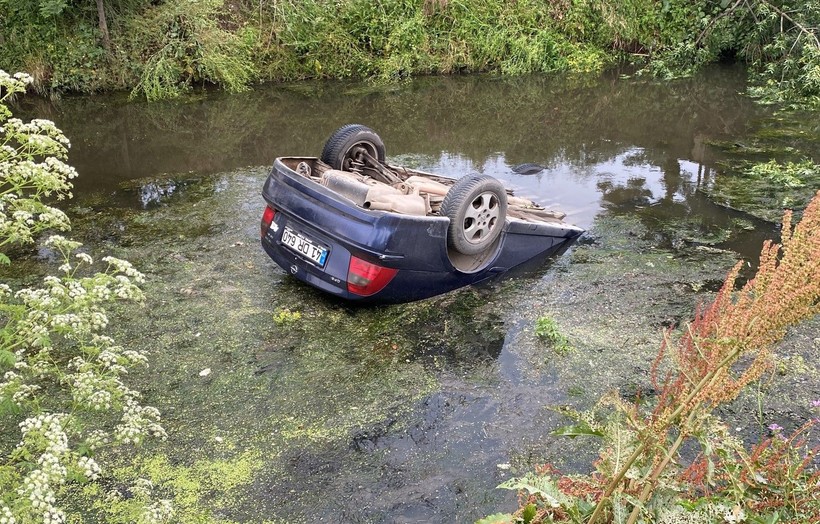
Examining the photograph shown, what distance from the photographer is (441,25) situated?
1338 centimetres

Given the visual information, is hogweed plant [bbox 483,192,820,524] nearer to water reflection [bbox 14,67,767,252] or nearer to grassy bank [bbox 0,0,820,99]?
water reflection [bbox 14,67,767,252]

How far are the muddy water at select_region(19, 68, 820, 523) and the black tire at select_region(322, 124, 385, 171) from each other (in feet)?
3.52

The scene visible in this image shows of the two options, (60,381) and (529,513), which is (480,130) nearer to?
(60,381)

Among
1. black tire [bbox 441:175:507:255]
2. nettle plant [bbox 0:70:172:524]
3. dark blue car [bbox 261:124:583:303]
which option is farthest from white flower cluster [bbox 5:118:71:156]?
black tire [bbox 441:175:507:255]

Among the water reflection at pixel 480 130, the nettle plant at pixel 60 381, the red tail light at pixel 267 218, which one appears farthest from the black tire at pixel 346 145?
the nettle plant at pixel 60 381

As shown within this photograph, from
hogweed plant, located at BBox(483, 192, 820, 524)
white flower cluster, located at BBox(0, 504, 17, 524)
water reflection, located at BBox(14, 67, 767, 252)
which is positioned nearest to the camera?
hogweed plant, located at BBox(483, 192, 820, 524)

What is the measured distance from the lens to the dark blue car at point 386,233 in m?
4.42

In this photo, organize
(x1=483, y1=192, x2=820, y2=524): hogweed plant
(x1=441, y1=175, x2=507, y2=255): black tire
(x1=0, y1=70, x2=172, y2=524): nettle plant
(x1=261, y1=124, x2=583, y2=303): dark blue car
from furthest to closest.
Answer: (x1=441, y1=175, x2=507, y2=255): black tire → (x1=261, y1=124, x2=583, y2=303): dark blue car → (x1=0, y1=70, x2=172, y2=524): nettle plant → (x1=483, y1=192, x2=820, y2=524): hogweed plant

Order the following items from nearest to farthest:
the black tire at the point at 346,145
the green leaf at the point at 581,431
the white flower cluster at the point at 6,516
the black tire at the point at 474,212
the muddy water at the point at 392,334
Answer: the white flower cluster at the point at 6,516 < the green leaf at the point at 581,431 < the muddy water at the point at 392,334 < the black tire at the point at 474,212 < the black tire at the point at 346,145

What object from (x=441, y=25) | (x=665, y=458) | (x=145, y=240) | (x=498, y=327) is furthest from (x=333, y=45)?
(x=665, y=458)

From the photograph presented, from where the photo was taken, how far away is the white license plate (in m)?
4.66

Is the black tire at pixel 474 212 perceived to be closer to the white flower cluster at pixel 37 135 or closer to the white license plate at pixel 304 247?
the white license plate at pixel 304 247

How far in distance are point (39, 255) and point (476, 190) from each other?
3.91 m

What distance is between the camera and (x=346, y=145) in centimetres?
577
